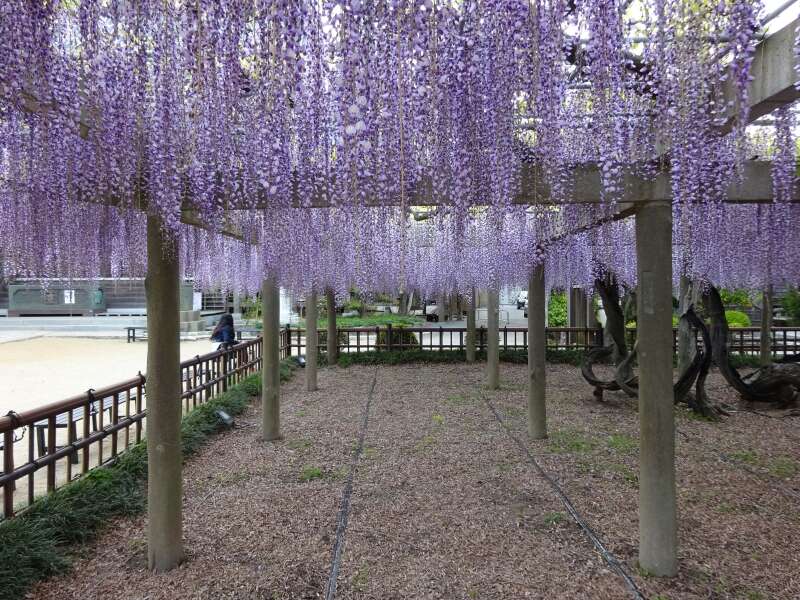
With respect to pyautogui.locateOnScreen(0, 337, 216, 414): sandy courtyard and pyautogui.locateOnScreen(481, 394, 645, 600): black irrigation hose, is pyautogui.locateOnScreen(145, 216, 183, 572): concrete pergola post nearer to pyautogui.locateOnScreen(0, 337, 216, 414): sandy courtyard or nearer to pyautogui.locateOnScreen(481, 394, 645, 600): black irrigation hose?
pyautogui.locateOnScreen(481, 394, 645, 600): black irrigation hose

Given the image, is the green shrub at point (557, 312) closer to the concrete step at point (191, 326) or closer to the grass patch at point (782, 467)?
the grass patch at point (782, 467)

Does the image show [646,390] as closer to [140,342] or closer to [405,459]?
[405,459]

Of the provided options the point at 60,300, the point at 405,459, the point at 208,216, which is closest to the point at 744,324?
the point at 405,459

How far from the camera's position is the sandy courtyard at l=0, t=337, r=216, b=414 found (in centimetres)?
752

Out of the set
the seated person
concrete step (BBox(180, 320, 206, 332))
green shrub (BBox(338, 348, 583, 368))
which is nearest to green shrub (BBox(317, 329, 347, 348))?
green shrub (BBox(338, 348, 583, 368))

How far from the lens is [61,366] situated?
10391 millimetres

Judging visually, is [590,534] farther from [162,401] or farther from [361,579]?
[162,401]

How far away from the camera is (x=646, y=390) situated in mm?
2750

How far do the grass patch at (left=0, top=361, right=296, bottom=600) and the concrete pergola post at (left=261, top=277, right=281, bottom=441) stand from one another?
3.08 feet

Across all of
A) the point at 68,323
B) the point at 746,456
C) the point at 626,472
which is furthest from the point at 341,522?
the point at 68,323

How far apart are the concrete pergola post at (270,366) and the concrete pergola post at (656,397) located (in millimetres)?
3775

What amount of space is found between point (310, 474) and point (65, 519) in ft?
6.06

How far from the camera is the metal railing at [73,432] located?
2.95 metres

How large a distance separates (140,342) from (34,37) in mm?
16291
